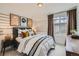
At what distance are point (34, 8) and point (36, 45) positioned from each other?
59 cm

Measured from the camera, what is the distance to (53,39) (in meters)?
1.74

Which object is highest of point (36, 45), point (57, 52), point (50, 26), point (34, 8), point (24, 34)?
point (34, 8)

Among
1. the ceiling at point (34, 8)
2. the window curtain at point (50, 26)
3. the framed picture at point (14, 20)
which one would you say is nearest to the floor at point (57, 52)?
the window curtain at point (50, 26)

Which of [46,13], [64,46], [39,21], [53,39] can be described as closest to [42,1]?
[46,13]

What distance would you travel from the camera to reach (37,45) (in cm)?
166

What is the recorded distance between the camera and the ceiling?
1.70m

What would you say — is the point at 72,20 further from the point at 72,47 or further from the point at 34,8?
the point at 34,8

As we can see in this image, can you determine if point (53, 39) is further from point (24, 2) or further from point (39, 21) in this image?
point (24, 2)

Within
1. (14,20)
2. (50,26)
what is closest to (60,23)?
(50,26)

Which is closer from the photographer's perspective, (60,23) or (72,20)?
(72,20)

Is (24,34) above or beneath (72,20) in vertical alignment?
beneath

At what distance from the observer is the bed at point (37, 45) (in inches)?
65.8

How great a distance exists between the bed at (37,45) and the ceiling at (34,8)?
312 mm

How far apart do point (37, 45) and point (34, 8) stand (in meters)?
0.59
